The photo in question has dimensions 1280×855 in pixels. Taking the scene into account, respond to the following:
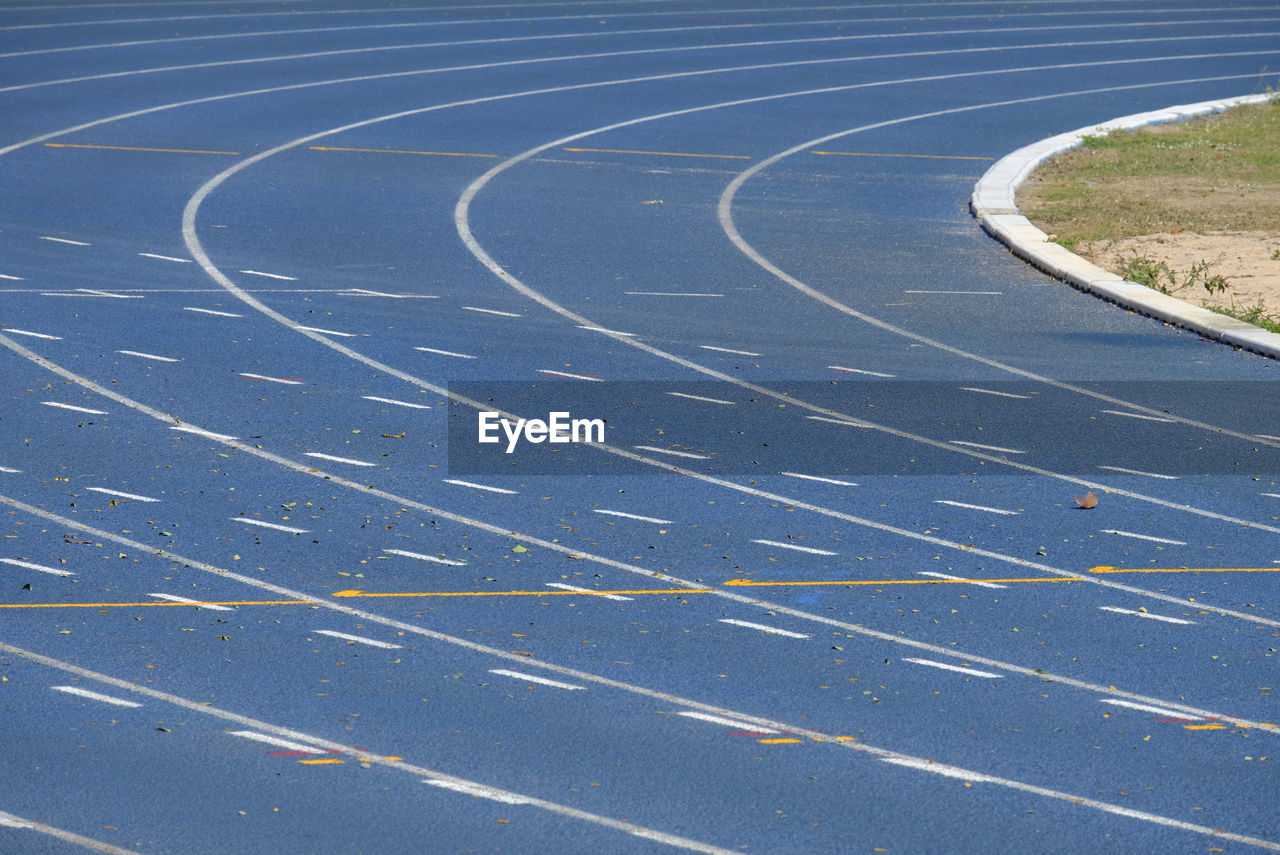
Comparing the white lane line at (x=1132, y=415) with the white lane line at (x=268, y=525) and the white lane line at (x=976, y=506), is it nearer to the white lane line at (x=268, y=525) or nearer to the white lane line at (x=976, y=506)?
the white lane line at (x=976, y=506)

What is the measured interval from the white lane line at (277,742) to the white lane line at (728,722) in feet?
5.08

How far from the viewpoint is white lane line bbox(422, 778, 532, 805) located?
6.80m

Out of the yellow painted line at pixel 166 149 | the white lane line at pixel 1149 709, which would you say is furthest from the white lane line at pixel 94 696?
the yellow painted line at pixel 166 149

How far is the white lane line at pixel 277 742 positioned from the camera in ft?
23.6

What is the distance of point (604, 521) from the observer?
33.0ft

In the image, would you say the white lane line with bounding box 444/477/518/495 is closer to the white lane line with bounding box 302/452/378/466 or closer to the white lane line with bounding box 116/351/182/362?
the white lane line with bounding box 302/452/378/466

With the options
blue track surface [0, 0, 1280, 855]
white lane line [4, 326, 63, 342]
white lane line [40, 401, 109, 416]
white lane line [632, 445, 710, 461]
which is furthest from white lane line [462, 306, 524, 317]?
white lane line [40, 401, 109, 416]

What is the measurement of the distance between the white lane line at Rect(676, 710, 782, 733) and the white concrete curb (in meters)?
7.85

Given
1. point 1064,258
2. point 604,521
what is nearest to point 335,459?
point 604,521

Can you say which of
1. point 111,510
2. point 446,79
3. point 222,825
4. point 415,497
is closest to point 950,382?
point 415,497

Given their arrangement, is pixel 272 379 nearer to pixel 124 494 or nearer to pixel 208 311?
pixel 208 311

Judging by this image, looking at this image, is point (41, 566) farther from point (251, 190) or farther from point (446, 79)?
point (446, 79)

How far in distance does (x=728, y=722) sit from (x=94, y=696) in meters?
2.69

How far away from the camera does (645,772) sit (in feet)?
23.2
